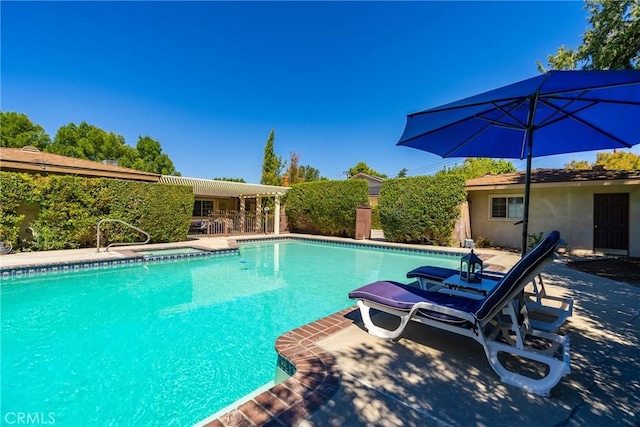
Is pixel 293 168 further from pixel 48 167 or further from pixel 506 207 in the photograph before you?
pixel 506 207

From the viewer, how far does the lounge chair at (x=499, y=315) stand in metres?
2.69

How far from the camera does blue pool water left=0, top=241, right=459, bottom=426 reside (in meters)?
3.26

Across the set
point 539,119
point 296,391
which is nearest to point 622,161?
point 539,119

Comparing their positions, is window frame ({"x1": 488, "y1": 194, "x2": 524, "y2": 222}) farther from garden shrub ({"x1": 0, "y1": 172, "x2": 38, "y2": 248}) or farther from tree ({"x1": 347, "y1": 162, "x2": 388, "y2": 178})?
tree ({"x1": 347, "y1": 162, "x2": 388, "y2": 178})

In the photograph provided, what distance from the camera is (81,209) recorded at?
1181cm

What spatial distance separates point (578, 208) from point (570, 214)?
371 mm

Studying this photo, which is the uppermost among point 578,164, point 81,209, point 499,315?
point 578,164

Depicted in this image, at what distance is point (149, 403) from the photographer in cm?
322

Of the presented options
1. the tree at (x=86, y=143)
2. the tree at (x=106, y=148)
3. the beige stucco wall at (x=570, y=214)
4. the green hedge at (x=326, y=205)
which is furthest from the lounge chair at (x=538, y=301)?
the tree at (x=86, y=143)

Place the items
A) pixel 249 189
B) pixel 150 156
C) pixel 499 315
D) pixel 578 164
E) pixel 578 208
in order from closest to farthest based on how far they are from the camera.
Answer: pixel 499 315, pixel 578 208, pixel 249 189, pixel 578 164, pixel 150 156

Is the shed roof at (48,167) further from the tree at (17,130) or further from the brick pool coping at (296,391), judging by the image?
the tree at (17,130)

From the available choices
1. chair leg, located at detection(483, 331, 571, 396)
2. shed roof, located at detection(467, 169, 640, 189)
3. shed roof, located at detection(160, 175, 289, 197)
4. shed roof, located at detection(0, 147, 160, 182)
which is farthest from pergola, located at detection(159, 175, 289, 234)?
chair leg, located at detection(483, 331, 571, 396)

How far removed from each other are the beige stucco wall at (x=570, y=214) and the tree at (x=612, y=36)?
445cm

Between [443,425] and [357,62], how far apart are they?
17.5m
